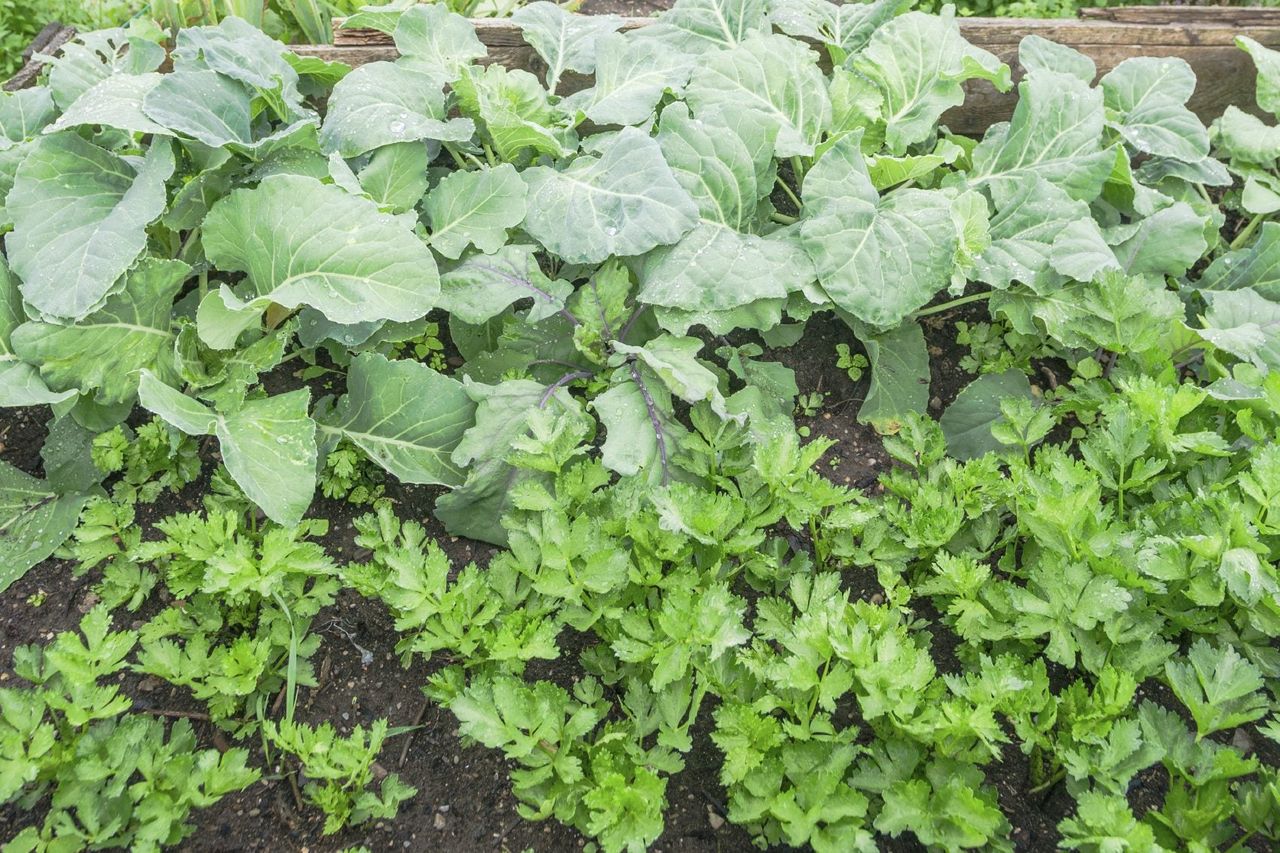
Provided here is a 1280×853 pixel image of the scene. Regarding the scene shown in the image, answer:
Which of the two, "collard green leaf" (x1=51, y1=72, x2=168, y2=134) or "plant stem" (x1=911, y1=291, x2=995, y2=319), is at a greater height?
"collard green leaf" (x1=51, y1=72, x2=168, y2=134)

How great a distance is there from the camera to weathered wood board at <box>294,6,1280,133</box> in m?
2.68

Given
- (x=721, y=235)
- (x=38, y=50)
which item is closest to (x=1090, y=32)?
(x=721, y=235)

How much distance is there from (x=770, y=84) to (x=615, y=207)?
0.63 meters

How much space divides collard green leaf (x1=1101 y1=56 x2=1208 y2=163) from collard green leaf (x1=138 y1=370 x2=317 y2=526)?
7.62ft

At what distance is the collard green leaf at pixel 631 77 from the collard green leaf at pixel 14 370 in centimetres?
139

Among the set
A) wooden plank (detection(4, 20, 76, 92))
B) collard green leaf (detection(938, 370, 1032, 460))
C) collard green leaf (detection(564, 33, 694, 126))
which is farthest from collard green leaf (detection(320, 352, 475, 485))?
wooden plank (detection(4, 20, 76, 92))

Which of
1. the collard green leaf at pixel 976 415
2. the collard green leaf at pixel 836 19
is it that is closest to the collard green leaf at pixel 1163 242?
the collard green leaf at pixel 976 415

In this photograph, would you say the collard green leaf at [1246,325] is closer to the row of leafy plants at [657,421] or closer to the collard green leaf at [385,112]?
the row of leafy plants at [657,421]

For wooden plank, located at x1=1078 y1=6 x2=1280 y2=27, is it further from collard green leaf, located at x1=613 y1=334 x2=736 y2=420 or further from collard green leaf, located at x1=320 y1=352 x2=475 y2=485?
collard green leaf, located at x1=320 y1=352 x2=475 y2=485

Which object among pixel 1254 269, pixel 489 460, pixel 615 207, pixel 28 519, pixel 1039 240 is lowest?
pixel 28 519

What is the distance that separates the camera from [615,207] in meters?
2.10

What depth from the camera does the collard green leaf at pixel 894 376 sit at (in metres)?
2.28

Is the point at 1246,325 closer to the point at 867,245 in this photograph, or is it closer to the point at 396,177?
the point at 867,245

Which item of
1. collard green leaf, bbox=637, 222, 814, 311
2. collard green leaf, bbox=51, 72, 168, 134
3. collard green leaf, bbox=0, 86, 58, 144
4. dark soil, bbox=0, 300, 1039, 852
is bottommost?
dark soil, bbox=0, 300, 1039, 852
